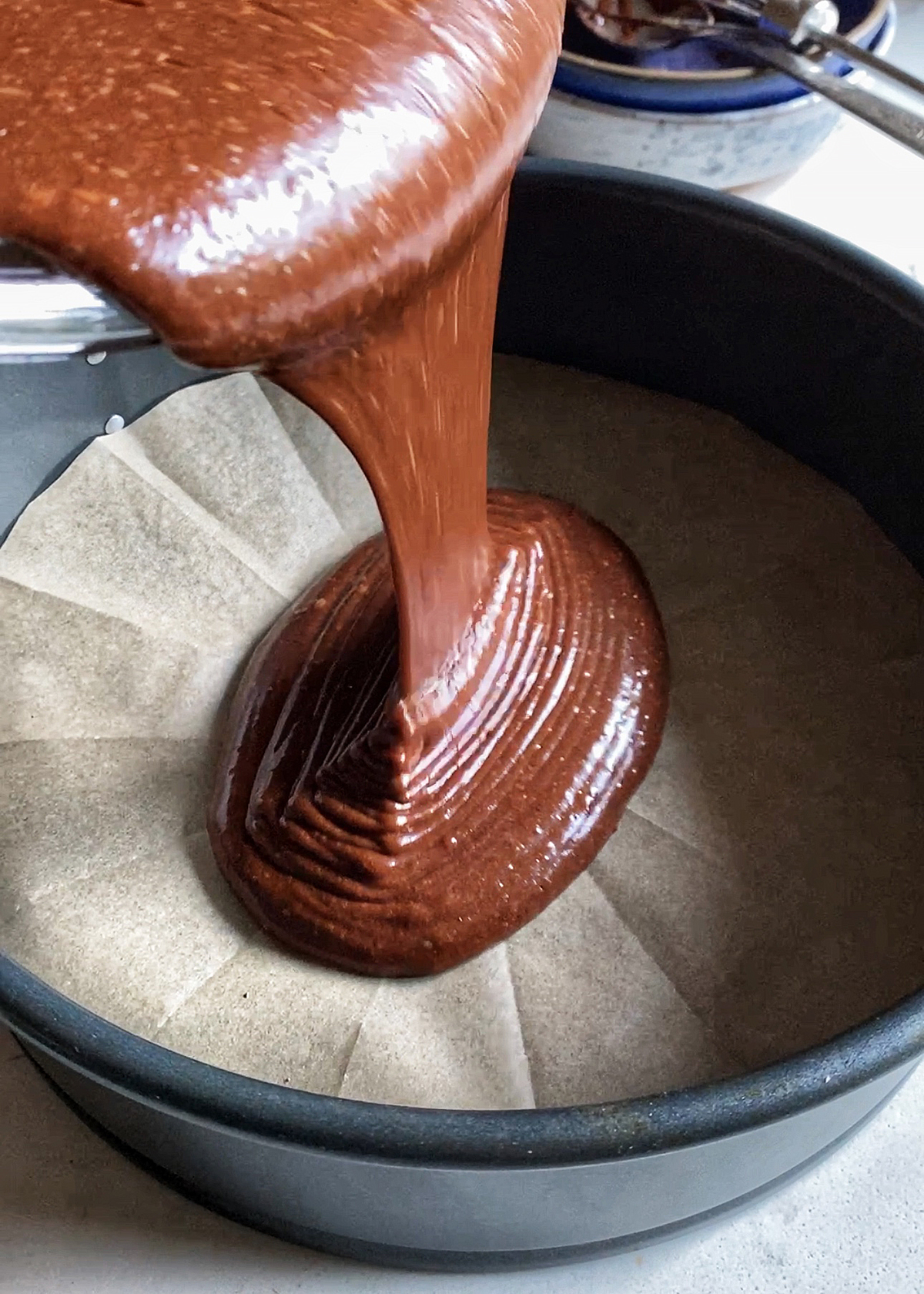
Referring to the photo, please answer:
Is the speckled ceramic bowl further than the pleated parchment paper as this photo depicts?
Yes

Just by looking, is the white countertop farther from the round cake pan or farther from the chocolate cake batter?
the chocolate cake batter

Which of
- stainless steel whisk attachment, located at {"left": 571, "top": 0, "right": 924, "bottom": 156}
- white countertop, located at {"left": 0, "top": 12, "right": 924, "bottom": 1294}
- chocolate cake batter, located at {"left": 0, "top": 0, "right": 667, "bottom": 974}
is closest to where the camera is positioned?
chocolate cake batter, located at {"left": 0, "top": 0, "right": 667, "bottom": 974}

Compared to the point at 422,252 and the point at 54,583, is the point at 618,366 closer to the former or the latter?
the point at 54,583

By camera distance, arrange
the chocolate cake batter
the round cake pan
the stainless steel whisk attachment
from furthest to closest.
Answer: the stainless steel whisk attachment, the round cake pan, the chocolate cake batter

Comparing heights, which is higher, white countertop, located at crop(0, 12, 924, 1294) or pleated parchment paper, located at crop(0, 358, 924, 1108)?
pleated parchment paper, located at crop(0, 358, 924, 1108)

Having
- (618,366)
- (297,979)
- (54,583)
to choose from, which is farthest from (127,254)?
(618,366)

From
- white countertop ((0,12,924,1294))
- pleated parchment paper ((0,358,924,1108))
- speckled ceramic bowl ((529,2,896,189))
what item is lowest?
white countertop ((0,12,924,1294))

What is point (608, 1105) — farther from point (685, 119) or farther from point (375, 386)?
point (685, 119)

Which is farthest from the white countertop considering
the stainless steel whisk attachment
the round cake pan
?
the stainless steel whisk attachment
